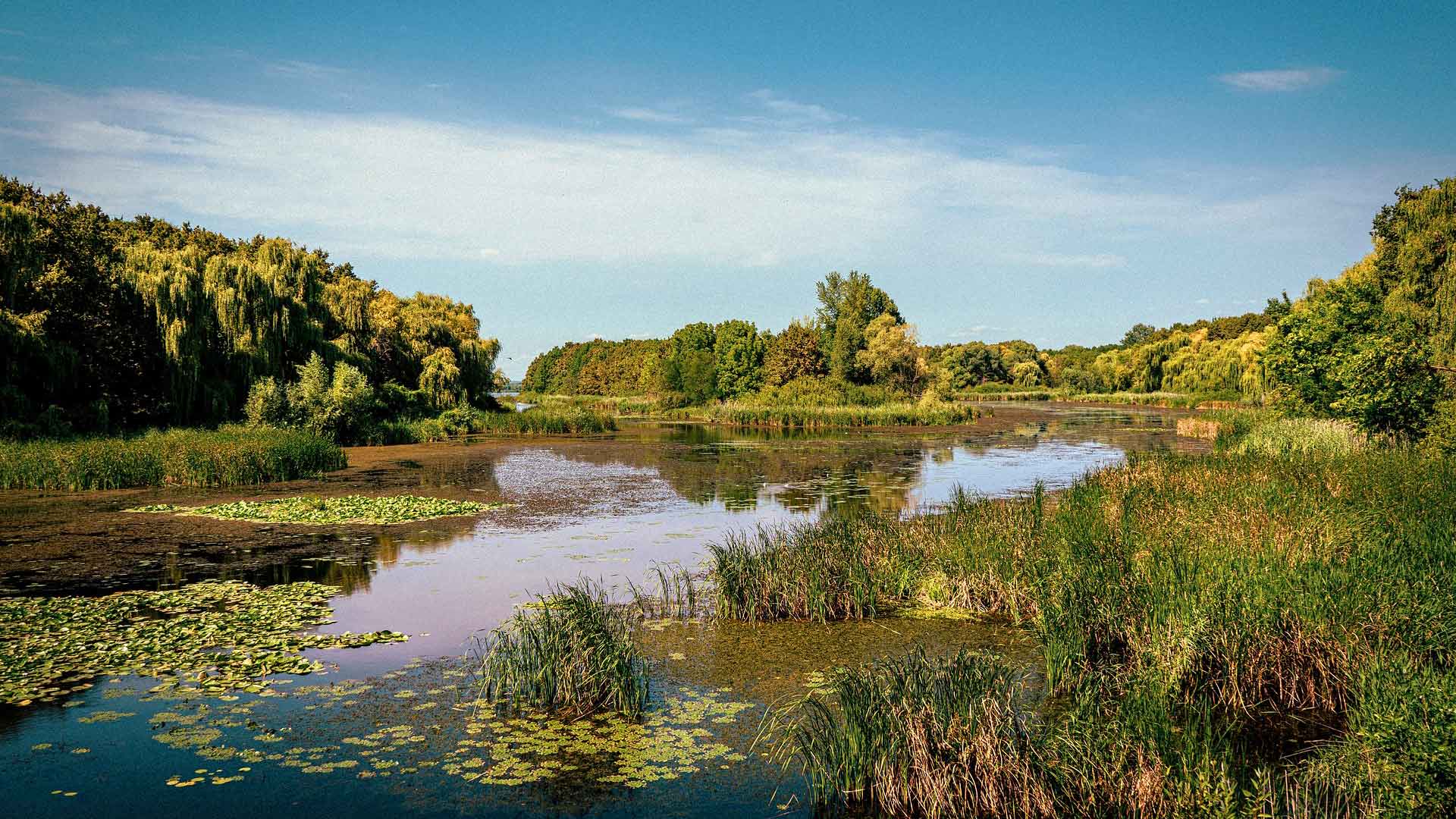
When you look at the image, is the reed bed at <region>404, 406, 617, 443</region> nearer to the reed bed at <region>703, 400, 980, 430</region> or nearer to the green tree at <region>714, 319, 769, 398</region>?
the reed bed at <region>703, 400, 980, 430</region>

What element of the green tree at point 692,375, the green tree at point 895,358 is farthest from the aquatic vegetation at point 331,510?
the green tree at point 692,375

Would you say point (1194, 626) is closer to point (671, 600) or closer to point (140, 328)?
point (671, 600)

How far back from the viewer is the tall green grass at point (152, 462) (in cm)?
1964

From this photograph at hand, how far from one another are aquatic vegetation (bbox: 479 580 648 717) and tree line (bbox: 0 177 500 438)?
73.8ft

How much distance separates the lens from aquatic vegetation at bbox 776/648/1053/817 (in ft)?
16.2

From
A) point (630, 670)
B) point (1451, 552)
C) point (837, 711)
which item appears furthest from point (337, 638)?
point (1451, 552)

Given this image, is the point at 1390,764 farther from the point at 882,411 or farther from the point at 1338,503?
the point at 882,411

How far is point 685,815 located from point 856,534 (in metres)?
6.51

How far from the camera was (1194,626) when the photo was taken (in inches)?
266

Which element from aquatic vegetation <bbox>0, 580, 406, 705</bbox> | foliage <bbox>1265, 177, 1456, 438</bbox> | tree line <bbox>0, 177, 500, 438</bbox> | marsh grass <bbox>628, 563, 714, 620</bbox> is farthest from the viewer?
tree line <bbox>0, 177, 500, 438</bbox>

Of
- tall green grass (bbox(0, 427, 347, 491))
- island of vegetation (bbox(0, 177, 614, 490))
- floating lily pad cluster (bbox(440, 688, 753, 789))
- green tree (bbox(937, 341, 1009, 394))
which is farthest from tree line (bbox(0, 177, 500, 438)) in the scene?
green tree (bbox(937, 341, 1009, 394))

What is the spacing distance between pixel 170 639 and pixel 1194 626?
959 cm

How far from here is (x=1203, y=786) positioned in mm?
4336

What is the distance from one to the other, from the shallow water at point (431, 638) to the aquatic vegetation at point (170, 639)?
330mm
